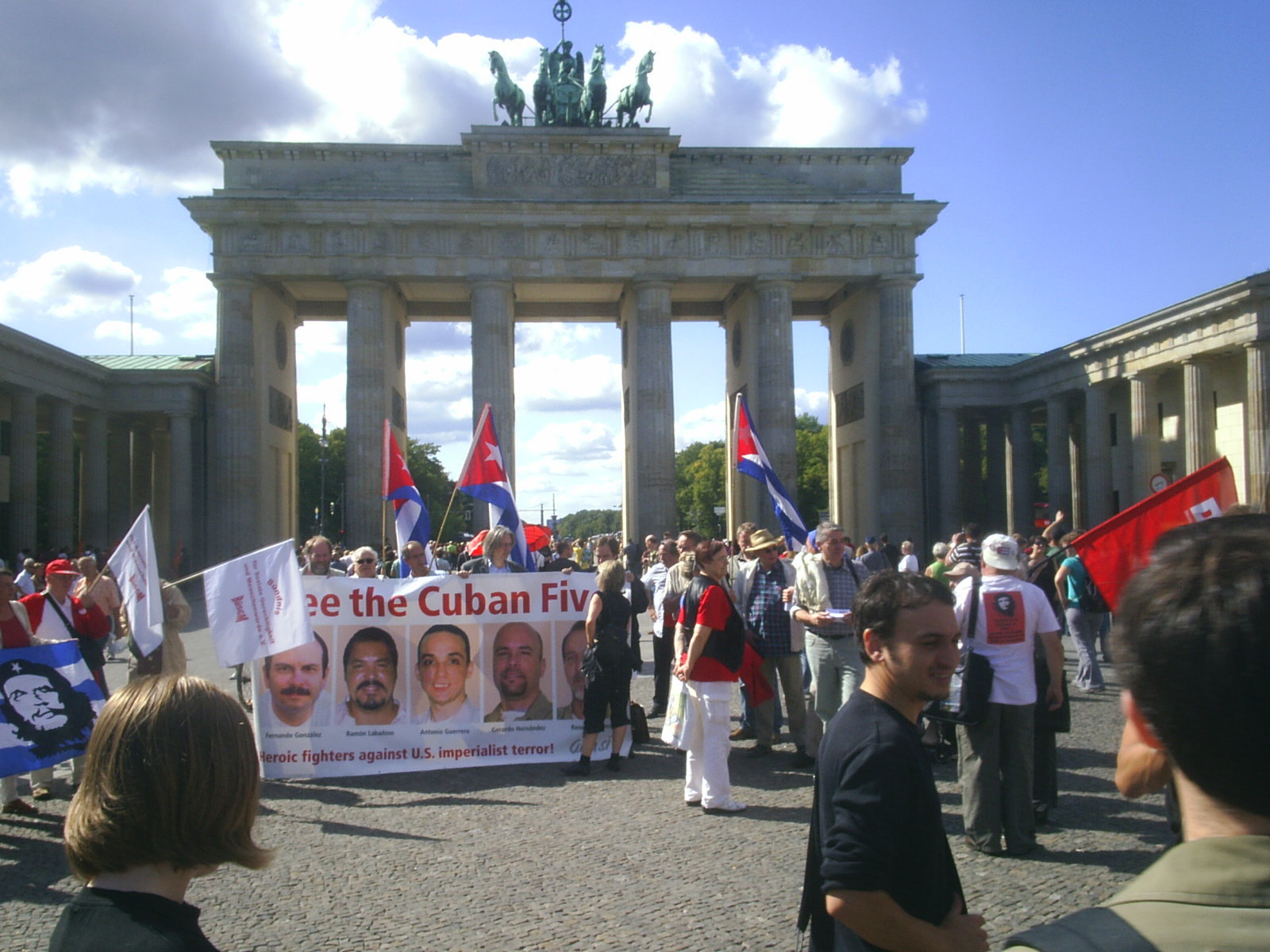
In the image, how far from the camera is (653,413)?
40.6m

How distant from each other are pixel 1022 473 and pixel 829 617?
36.5 meters

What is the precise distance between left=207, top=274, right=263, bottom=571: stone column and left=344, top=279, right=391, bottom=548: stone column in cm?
352

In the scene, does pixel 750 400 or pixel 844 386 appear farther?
pixel 844 386

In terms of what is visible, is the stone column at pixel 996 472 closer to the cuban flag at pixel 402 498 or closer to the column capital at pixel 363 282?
the column capital at pixel 363 282

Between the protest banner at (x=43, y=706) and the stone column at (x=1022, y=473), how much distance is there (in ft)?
126

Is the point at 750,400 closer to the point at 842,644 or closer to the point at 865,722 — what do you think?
the point at 842,644

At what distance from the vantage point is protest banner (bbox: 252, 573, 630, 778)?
935 centimetres

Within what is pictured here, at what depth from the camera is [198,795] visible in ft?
6.42

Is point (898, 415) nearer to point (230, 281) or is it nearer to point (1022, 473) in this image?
point (1022, 473)

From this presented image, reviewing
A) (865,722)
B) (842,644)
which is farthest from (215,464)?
(865,722)

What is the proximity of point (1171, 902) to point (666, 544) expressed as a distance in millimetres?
14139

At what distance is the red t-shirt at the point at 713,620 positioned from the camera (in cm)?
805

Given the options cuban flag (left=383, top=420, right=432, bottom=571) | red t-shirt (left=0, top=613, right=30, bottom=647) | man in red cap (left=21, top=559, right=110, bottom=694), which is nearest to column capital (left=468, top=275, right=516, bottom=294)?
cuban flag (left=383, top=420, right=432, bottom=571)

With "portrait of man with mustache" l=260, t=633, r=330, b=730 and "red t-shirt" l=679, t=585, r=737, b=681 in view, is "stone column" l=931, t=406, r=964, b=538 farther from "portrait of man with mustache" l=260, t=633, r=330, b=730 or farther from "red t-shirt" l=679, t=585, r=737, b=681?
"portrait of man with mustache" l=260, t=633, r=330, b=730
